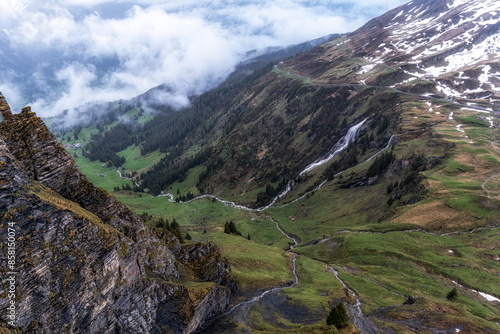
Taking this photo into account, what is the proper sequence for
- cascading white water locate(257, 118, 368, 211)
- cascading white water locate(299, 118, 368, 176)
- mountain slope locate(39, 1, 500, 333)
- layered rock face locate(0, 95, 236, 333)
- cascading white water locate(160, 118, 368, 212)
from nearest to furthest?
layered rock face locate(0, 95, 236, 333) → mountain slope locate(39, 1, 500, 333) → cascading white water locate(160, 118, 368, 212) → cascading white water locate(257, 118, 368, 211) → cascading white water locate(299, 118, 368, 176)

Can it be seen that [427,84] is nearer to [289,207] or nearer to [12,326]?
[289,207]

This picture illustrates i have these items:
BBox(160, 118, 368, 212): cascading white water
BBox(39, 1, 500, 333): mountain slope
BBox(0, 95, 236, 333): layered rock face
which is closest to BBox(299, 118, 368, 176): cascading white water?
BBox(160, 118, 368, 212): cascading white water

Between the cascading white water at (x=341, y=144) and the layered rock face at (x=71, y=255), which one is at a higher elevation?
the layered rock face at (x=71, y=255)

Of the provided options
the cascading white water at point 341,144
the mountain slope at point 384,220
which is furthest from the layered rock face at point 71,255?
the cascading white water at point 341,144

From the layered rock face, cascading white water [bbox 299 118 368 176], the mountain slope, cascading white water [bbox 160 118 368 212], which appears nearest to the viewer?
the layered rock face

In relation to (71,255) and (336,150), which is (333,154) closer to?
(336,150)

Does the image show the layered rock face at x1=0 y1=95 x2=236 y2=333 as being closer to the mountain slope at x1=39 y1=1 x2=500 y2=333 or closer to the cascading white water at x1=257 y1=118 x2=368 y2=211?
the mountain slope at x1=39 y1=1 x2=500 y2=333

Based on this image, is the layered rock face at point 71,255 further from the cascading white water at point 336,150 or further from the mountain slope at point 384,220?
the cascading white water at point 336,150

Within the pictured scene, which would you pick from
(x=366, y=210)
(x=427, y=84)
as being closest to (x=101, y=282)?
(x=366, y=210)

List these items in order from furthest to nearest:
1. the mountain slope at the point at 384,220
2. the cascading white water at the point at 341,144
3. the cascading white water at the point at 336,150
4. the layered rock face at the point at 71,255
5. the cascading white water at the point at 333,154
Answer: the cascading white water at the point at 341,144, the cascading white water at the point at 336,150, the cascading white water at the point at 333,154, the mountain slope at the point at 384,220, the layered rock face at the point at 71,255

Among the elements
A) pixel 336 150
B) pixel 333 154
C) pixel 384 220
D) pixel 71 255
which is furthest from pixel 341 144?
pixel 71 255
